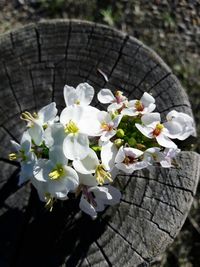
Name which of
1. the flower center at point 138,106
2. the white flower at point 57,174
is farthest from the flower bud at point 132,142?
the white flower at point 57,174

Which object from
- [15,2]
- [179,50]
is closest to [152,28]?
[179,50]

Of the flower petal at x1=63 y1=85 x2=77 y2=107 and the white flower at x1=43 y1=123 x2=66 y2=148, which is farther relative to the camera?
the flower petal at x1=63 y1=85 x2=77 y2=107

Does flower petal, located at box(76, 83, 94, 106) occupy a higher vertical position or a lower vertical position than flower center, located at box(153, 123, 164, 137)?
higher

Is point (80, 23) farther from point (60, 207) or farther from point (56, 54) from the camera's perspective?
point (60, 207)

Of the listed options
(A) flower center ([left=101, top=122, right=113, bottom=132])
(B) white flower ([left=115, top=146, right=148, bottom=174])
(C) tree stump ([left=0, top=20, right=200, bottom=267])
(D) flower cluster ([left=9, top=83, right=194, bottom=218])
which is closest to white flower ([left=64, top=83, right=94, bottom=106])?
(D) flower cluster ([left=9, top=83, right=194, bottom=218])

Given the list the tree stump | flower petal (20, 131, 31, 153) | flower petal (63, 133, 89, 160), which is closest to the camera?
flower petal (63, 133, 89, 160)

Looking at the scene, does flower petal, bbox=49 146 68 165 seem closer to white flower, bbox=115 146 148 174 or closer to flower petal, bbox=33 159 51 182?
flower petal, bbox=33 159 51 182
